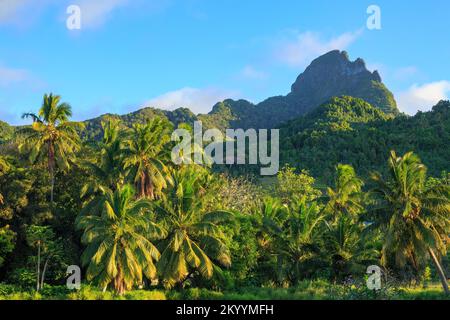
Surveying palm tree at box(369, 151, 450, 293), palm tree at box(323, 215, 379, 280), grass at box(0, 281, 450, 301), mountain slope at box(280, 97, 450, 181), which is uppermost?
mountain slope at box(280, 97, 450, 181)

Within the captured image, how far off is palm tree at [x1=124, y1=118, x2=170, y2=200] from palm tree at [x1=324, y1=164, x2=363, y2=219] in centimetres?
1725

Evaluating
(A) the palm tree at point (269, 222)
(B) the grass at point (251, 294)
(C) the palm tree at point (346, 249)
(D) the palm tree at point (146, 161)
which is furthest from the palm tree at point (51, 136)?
(C) the palm tree at point (346, 249)

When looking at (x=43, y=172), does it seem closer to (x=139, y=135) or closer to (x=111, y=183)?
(x=111, y=183)

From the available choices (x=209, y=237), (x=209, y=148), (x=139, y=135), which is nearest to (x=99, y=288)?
(x=209, y=237)

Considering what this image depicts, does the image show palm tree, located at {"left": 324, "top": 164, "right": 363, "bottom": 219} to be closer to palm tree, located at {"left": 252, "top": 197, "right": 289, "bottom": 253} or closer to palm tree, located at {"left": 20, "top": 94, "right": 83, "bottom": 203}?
palm tree, located at {"left": 252, "top": 197, "right": 289, "bottom": 253}

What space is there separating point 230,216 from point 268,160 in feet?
214

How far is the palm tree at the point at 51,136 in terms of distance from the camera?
124 feet

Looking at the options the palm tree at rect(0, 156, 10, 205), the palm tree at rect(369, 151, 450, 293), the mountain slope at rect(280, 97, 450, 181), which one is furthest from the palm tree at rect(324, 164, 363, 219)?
the mountain slope at rect(280, 97, 450, 181)

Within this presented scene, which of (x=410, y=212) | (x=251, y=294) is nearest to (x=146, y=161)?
(x=251, y=294)

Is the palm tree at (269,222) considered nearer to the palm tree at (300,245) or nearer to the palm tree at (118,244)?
the palm tree at (300,245)

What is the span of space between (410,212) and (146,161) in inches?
735

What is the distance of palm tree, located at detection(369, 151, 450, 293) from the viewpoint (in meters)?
28.6

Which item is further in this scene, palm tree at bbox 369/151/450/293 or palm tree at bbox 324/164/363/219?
palm tree at bbox 324/164/363/219

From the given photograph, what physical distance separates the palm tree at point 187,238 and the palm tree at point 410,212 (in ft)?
32.9
